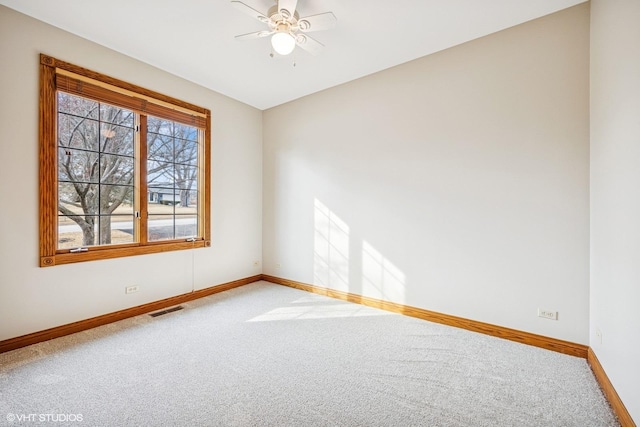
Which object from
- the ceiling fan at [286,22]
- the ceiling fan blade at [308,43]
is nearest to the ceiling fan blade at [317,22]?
the ceiling fan at [286,22]

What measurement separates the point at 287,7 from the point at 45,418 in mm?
3141

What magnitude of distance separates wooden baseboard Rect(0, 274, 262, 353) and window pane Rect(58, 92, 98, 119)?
2.12 m

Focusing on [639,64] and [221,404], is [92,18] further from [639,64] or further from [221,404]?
[639,64]

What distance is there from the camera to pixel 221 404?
180 centimetres

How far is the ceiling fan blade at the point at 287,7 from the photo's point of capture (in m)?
2.08

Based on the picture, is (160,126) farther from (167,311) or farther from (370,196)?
(370,196)

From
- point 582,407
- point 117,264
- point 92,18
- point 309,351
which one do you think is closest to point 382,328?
point 309,351

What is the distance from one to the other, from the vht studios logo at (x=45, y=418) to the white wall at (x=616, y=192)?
3187mm

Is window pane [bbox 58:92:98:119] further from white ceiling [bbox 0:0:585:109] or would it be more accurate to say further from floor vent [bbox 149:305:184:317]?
floor vent [bbox 149:305:184:317]

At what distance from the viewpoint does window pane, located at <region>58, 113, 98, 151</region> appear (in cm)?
275

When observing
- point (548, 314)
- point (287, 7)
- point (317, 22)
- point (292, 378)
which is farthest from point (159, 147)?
point (548, 314)

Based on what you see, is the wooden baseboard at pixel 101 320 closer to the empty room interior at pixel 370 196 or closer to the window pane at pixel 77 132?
the empty room interior at pixel 370 196

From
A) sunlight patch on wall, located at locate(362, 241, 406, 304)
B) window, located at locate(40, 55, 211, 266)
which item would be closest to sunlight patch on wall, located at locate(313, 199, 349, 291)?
sunlight patch on wall, located at locate(362, 241, 406, 304)

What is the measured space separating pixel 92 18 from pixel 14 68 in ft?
2.59
